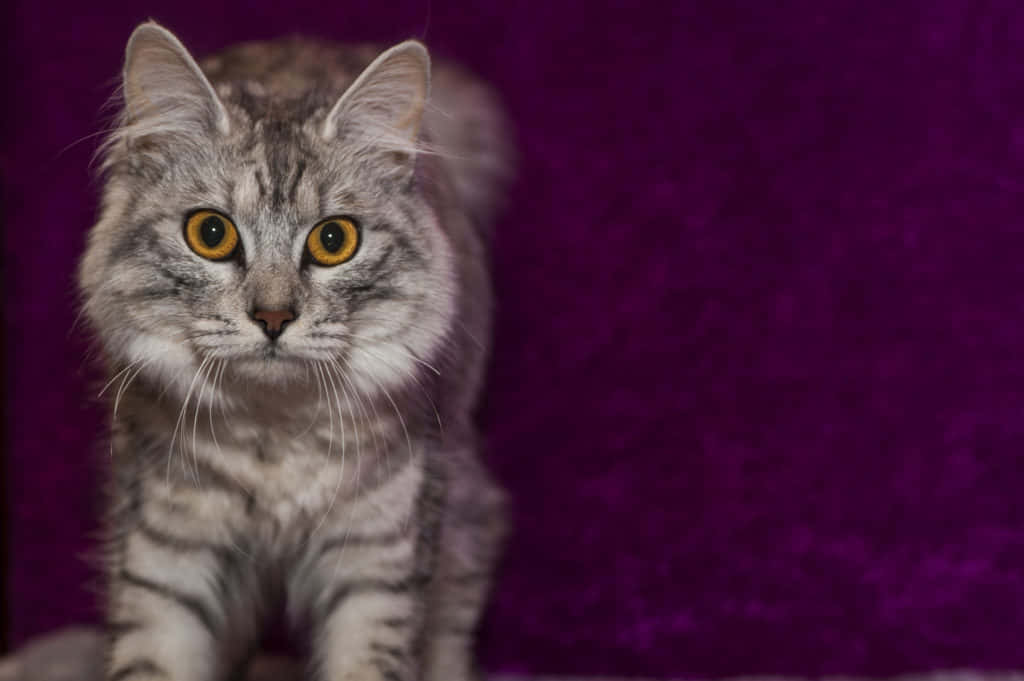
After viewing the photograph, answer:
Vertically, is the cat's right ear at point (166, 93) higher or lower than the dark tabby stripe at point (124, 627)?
higher

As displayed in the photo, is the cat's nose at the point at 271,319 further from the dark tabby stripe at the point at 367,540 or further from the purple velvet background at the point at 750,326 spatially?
the purple velvet background at the point at 750,326

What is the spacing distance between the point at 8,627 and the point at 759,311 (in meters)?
1.56

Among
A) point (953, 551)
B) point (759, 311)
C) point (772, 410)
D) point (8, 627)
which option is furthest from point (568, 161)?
point (8, 627)

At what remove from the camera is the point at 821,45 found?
6.06 ft

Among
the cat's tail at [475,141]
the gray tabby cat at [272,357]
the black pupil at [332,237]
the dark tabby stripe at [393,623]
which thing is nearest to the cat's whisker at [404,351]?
the gray tabby cat at [272,357]

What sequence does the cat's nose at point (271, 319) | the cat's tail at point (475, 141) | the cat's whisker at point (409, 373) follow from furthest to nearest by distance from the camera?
the cat's tail at point (475, 141)
the cat's whisker at point (409, 373)
the cat's nose at point (271, 319)

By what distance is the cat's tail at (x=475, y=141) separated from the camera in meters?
1.79

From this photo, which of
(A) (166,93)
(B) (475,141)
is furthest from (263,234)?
(B) (475,141)

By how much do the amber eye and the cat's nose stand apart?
0.32ft

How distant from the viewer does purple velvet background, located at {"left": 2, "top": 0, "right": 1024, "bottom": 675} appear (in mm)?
1845

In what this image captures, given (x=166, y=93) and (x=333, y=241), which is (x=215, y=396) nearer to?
(x=333, y=241)

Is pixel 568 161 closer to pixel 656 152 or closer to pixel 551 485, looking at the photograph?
pixel 656 152

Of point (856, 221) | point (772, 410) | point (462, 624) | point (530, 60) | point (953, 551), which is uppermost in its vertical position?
point (530, 60)

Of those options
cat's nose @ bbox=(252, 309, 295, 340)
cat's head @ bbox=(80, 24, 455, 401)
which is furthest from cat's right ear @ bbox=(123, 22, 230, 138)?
cat's nose @ bbox=(252, 309, 295, 340)
